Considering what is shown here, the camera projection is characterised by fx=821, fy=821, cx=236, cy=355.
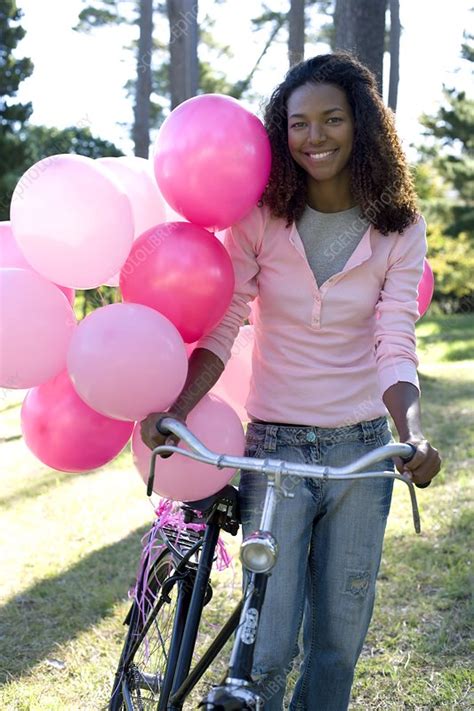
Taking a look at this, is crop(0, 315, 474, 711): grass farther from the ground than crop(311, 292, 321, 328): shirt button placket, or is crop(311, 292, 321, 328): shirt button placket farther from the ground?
crop(311, 292, 321, 328): shirt button placket

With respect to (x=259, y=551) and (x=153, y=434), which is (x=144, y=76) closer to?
(x=153, y=434)

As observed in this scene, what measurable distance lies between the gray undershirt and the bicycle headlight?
0.85m

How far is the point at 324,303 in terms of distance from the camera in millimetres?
2170

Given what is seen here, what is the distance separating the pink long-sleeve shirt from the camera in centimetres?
216

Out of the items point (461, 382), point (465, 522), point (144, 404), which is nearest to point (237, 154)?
point (144, 404)

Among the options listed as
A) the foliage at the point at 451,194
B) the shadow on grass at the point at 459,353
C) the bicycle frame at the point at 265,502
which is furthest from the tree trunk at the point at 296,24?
the foliage at the point at 451,194

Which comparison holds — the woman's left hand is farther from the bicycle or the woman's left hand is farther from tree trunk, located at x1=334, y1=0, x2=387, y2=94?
tree trunk, located at x1=334, y1=0, x2=387, y2=94

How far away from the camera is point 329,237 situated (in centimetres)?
222

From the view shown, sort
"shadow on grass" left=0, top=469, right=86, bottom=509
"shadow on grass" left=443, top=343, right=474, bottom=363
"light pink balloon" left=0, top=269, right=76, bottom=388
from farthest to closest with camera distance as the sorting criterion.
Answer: "shadow on grass" left=443, top=343, right=474, bottom=363, "shadow on grass" left=0, top=469, right=86, bottom=509, "light pink balloon" left=0, top=269, right=76, bottom=388

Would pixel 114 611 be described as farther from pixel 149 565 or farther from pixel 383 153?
pixel 383 153

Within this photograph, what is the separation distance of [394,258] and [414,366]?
11.9 inches

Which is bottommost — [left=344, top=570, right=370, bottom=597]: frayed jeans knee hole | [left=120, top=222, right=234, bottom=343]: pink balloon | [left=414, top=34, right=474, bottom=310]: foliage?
[left=414, top=34, right=474, bottom=310]: foliage

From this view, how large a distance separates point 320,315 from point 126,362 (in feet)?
1.94

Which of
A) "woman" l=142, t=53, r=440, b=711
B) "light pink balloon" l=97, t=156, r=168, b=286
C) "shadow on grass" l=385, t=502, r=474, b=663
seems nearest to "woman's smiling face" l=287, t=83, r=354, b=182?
"woman" l=142, t=53, r=440, b=711
